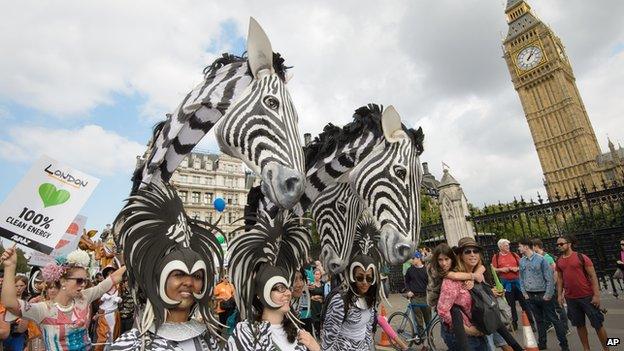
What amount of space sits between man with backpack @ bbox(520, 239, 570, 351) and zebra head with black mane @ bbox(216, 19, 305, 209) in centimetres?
711

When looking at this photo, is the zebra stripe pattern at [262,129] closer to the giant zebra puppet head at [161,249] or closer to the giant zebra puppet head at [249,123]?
the giant zebra puppet head at [249,123]

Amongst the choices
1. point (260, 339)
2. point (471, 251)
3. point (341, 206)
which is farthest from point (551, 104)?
point (260, 339)

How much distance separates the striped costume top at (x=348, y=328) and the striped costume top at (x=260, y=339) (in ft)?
4.38

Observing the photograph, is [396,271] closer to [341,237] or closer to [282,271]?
[341,237]

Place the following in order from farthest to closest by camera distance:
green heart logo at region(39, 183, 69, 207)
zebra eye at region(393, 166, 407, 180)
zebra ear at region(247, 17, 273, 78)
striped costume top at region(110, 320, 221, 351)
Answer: green heart logo at region(39, 183, 69, 207)
zebra eye at region(393, 166, 407, 180)
zebra ear at region(247, 17, 273, 78)
striped costume top at region(110, 320, 221, 351)

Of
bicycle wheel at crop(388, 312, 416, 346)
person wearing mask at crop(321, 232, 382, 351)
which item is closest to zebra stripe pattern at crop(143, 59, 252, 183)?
person wearing mask at crop(321, 232, 382, 351)

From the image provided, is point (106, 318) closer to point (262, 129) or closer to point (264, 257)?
point (264, 257)

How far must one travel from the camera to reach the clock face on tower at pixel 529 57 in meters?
77.3

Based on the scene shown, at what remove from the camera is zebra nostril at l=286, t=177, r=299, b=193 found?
8.11 feet

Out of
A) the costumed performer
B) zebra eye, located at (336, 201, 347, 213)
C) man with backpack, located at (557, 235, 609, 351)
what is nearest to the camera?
zebra eye, located at (336, 201, 347, 213)

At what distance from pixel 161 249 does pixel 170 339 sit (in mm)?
505

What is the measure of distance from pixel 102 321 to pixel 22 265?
3920cm

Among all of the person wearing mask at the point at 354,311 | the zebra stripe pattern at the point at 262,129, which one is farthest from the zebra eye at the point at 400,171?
the zebra stripe pattern at the point at 262,129

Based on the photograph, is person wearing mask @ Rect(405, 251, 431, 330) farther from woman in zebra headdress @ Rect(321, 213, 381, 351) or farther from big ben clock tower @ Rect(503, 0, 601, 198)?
big ben clock tower @ Rect(503, 0, 601, 198)
